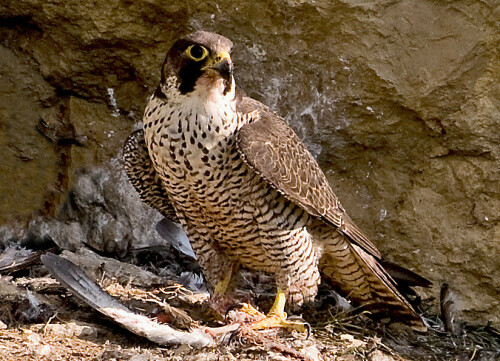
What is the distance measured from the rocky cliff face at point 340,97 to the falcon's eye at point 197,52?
128 cm

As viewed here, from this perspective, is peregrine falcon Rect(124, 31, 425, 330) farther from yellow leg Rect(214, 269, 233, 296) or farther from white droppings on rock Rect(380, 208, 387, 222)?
white droppings on rock Rect(380, 208, 387, 222)

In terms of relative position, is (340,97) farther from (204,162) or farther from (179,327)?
(179,327)

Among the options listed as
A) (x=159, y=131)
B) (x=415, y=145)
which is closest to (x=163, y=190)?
(x=159, y=131)

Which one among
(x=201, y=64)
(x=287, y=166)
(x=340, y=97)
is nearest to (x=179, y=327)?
(x=287, y=166)

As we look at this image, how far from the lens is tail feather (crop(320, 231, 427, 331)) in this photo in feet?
14.3

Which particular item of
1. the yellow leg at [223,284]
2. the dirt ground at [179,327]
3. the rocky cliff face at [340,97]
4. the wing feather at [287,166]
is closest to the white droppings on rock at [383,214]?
the rocky cliff face at [340,97]

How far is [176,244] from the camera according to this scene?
5.20m

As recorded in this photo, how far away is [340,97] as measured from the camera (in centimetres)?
502

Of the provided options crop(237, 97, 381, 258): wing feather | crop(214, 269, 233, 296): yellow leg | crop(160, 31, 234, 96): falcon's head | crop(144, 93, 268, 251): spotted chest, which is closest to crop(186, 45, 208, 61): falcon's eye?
crop(160, 31, 234, 96): falcon's head

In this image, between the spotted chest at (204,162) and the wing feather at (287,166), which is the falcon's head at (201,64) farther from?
the wing feather at (287,166)

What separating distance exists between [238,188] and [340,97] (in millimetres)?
1407

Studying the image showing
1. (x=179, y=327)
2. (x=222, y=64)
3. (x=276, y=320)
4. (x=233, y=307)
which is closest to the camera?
(x=222, y=64)

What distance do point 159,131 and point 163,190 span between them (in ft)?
2.24

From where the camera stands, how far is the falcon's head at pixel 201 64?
3701mm
